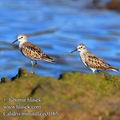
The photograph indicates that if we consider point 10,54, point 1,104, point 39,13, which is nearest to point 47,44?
point 10,54

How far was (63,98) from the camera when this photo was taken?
1166cm

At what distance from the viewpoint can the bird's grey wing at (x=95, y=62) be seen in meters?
15.8

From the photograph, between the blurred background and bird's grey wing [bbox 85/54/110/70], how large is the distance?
25.3 ft

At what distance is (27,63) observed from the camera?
25.5m

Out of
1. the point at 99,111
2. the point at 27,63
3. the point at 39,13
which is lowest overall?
the point at 99,111

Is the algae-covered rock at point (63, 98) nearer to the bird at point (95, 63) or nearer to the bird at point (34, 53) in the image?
the bird at point (95, 63)

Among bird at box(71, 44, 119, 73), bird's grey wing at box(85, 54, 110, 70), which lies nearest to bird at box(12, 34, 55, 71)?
bird at box(71, 44, 119, 73)

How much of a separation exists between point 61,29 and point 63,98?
20682 mm

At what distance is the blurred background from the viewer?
2588cm

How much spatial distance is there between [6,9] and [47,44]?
8729 millimetres

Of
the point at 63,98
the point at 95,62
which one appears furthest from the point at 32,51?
the point at 63,98

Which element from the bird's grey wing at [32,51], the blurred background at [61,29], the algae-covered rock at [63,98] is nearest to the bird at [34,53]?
the bird's grey wing at [32,51]

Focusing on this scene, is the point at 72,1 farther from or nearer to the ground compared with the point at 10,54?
farther from the ground

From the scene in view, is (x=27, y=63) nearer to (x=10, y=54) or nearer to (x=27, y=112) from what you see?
(x=10, y=54)
